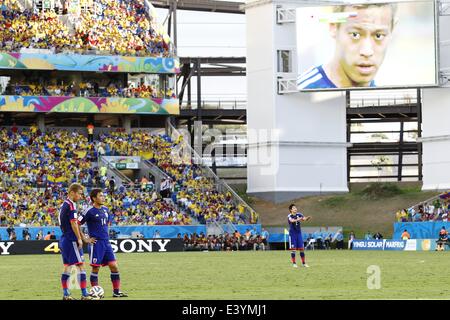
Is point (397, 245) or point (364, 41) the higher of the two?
point (364, 41)

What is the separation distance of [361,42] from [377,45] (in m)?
1.19

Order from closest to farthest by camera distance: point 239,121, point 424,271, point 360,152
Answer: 1. point 424,271
2. point 239,121
3. point 360,152

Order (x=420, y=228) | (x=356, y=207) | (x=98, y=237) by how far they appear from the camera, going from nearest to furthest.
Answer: (x=98, y=237) < (x=420, y=228) < (x=356, y=207)

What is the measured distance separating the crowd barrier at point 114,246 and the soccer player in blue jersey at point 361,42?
20.3 meters

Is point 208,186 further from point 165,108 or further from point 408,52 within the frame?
point 408,52

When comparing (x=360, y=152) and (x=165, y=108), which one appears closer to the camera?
(x=165, y=108)

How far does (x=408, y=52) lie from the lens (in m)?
72.4

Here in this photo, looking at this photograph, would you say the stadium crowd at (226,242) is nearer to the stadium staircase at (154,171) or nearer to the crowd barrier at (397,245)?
the crowd barrier at (397,245)

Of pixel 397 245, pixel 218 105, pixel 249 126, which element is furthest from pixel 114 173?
pixel 218 105

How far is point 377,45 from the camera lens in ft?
238

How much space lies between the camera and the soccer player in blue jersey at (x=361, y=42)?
7269 cm

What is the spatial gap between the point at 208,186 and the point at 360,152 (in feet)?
127

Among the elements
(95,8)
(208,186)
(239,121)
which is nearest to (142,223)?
(208,186)

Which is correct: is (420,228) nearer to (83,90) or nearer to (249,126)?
(249,126)
